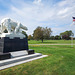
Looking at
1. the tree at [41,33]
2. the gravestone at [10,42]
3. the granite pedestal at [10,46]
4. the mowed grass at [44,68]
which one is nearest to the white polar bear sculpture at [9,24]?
the gravestone at [10,42]

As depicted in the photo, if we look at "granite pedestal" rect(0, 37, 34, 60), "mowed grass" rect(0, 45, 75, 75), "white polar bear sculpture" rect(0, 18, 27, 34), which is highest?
"white polar bear sculpture" rect(0, 18, 27, 34)

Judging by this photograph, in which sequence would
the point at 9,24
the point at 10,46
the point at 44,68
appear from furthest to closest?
the point at 9,24 → the point at 10,46 → the point at 44,68

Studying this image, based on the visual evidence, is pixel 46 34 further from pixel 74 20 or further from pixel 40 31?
pixel 74 20

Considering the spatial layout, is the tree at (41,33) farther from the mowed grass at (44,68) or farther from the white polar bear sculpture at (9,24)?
the mowed grass at (44,68)

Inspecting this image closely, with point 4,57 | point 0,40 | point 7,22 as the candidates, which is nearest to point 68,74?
point 4,57

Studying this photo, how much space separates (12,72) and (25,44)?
397 cm

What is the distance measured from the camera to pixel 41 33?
30047 mm

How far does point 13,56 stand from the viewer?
5.82 m

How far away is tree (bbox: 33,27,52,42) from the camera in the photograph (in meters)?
29.9

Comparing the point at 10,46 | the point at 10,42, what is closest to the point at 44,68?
the point at 10,46

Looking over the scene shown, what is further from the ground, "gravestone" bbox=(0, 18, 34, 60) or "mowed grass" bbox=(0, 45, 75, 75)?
"gravestone" bbox=(0, 18, 34, 60)

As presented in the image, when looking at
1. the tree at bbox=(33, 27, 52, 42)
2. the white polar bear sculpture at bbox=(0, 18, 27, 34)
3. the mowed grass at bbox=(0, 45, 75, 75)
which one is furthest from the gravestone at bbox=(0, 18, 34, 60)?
the tree at bbox=(33, 27, 52, 42)

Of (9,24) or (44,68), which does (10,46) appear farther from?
(44,68)

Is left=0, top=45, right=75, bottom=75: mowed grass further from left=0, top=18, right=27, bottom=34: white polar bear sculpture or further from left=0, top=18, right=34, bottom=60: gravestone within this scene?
left=0, top=18, right=27, bottom=34: white polar bear sculpture
